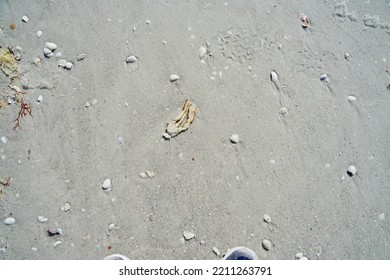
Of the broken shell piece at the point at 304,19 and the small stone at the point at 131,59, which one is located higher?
the broken shell piece at the point at 304,19

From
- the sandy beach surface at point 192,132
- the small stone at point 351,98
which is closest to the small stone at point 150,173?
the sandy beach surface at point 192,132

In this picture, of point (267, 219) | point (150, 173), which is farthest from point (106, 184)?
point (267, 219)

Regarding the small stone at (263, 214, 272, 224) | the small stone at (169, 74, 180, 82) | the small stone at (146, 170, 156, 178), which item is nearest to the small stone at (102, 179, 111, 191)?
the small stone at (146, 170, 156, 178)

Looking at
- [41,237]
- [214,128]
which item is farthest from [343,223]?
[41,237]

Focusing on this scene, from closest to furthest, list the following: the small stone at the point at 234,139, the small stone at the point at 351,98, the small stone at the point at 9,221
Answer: the small stone at the point at 9,221, the small stone at the point at 234,139, the small stone at the point at 351,98

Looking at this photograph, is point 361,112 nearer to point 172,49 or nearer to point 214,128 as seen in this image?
point 214,128

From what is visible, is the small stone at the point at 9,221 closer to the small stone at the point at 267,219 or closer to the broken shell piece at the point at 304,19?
the small stone at the point at 267,219

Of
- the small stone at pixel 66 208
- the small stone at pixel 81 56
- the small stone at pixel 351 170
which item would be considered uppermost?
the small stone at pixel 81 56

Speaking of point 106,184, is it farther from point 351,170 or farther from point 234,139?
point 351,170
